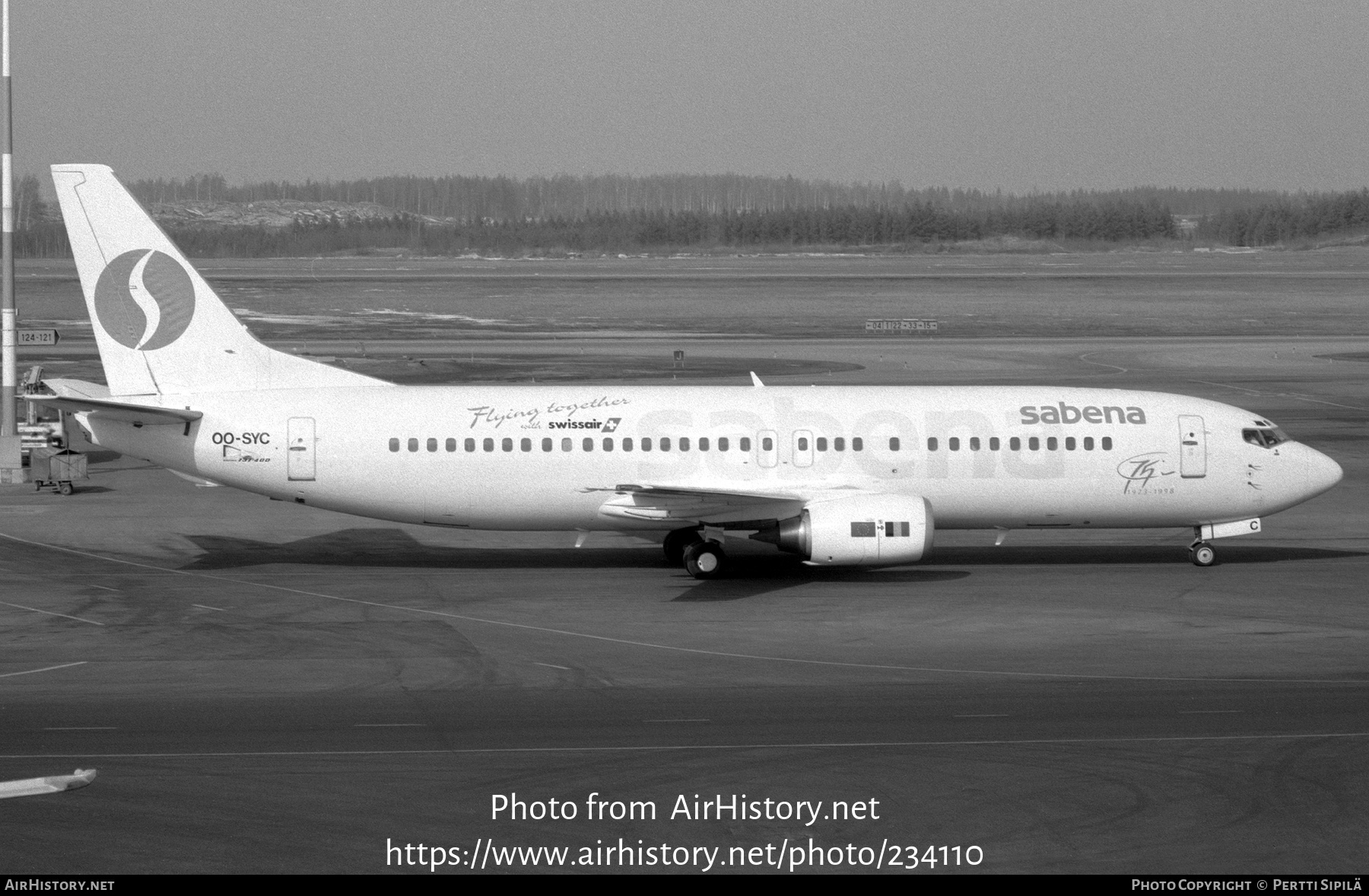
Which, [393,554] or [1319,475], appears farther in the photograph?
[393,554]

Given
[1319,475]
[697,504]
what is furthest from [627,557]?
[1319,475]

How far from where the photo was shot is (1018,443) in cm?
3228

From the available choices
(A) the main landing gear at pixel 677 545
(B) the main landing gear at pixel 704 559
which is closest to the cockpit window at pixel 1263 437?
(B) the main landing gear at pixel 704 559

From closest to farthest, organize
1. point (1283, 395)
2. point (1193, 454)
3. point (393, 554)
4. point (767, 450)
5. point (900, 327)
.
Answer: point (767, 450) → point (1193, 454) → point (393, 554) → point (1283, 395) → point (900, 327)

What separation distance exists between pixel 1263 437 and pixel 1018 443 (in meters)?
5.52

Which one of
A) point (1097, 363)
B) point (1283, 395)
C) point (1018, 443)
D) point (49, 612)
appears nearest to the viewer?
point (49, 612)

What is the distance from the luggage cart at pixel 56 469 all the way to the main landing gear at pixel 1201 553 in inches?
1164

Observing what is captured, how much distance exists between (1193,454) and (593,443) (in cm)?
1271

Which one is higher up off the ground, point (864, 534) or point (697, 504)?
point (697, 504)

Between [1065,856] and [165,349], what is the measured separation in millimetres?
23001

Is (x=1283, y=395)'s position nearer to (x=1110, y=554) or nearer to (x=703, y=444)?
(x=1110, y=554)

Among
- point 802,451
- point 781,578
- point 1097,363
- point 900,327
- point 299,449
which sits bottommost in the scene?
point 781,578

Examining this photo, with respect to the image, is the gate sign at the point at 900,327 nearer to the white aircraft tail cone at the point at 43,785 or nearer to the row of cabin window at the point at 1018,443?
the row of cabin window at the point at 1018,443
